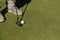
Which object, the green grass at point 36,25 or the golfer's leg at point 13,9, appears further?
the golfer's leg at point 13,9

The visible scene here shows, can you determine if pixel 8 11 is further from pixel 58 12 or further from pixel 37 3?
pixel 58 12

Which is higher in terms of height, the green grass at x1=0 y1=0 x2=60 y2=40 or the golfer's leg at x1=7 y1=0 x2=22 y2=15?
the golfer's leg at x1=7 y1=0 x2=22 y2=15

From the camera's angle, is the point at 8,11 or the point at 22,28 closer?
the point at 22,28

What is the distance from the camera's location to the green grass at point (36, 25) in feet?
17.6

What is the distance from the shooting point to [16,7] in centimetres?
608

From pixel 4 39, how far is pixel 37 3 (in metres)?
1.82

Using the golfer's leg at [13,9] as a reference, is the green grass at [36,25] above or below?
below

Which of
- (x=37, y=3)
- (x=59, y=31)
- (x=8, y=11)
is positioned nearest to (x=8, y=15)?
(x=8, y=11)

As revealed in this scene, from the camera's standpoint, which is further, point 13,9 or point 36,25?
point 13,9

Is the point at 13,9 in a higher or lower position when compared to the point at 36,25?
higher

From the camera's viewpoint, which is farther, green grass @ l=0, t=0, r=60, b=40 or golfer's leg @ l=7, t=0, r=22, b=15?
golfer's leg @ l=7, t=0, r=22, b=15

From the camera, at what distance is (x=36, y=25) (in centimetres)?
570

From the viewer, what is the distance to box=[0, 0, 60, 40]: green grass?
536 cm

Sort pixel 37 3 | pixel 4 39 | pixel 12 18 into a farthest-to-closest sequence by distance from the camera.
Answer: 1. pixel 37 3
2. pixel 12 18
3. pixel 4 39
